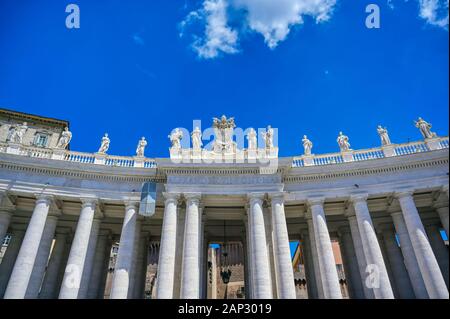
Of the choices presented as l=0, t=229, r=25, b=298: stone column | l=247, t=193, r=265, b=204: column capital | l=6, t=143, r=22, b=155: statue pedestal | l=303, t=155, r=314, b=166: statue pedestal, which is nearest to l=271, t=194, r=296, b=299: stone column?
l=247, t=193, r=265, b=204: column capital

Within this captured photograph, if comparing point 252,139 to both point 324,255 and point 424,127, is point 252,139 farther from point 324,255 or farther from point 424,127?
point 424,127

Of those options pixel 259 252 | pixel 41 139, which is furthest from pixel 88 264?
pixel 41 139

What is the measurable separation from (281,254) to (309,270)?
23.5 feet

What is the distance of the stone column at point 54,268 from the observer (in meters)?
24.2

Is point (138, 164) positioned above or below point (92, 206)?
above

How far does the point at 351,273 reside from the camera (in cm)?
2539

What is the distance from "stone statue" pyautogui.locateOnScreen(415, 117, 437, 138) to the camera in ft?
79.4

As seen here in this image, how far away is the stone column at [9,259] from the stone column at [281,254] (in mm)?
21693

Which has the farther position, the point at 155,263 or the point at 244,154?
the point at 155,263

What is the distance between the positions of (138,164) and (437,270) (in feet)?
78.4

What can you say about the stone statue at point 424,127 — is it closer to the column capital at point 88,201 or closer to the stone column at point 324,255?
the stone column at point 324,255

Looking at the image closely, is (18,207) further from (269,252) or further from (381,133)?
(381,133)

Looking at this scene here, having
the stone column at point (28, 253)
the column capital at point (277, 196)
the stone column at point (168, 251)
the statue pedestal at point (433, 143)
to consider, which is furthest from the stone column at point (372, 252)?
the stone column at point (28, 253)

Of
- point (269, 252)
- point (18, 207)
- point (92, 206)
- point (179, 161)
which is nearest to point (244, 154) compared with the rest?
point (179, 161)
